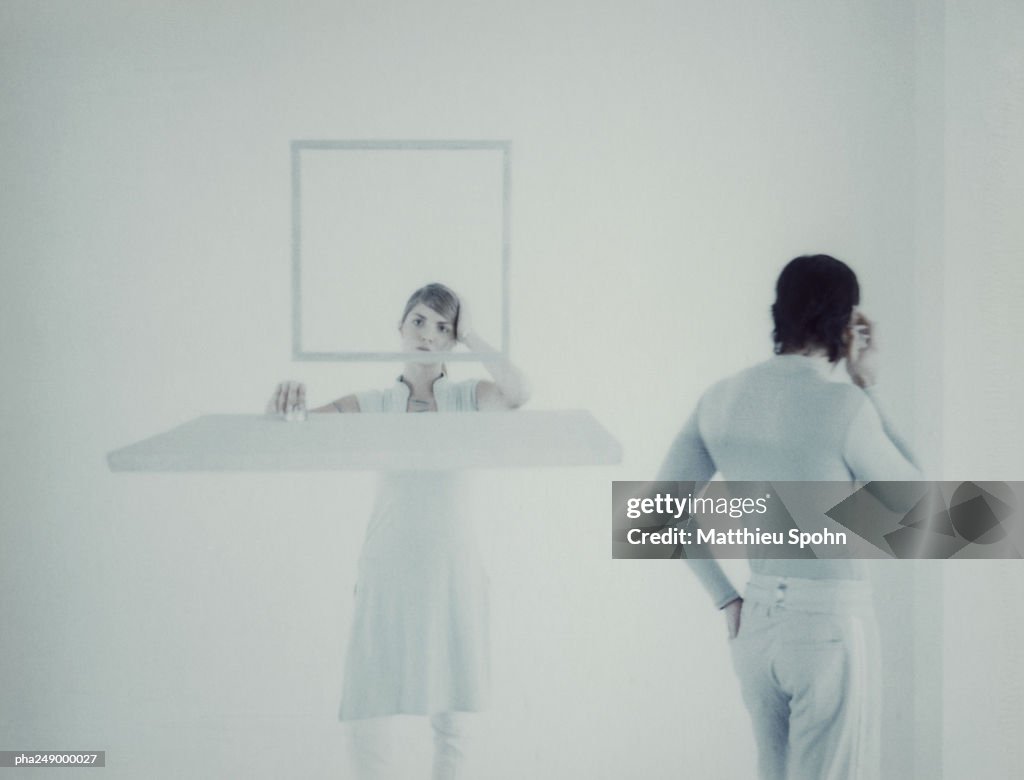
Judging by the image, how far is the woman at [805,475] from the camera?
1.56 metres

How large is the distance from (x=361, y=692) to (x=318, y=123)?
1.23m

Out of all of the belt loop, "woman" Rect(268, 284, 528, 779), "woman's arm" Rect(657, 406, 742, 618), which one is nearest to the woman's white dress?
"woman" Rect(268, 284, 528, 779)

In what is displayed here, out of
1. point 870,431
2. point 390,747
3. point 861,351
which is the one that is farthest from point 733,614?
point 390,747

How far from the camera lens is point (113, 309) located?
1.72 meters

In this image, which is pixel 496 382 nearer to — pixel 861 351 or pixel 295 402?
pixel 295 402

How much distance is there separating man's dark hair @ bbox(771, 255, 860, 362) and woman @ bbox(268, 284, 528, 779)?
1.86 feet

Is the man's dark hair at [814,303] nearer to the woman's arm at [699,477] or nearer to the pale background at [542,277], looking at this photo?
the pale background at [542,277]

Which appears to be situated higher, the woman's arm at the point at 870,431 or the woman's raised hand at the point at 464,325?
the woman's raised hand at the point at 464,325

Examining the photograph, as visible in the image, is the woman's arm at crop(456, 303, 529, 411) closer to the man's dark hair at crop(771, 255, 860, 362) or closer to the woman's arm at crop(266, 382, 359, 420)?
the woman's arm at crop(266, 382, 359, 420)

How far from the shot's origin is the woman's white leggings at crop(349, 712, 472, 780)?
1748 millimetres

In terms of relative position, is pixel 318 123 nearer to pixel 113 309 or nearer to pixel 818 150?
pixel 113 309

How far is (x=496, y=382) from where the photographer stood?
1.71 meters

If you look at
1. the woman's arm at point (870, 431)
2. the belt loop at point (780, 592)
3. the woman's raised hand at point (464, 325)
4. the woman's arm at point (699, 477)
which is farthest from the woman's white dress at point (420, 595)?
the woman's arm at point (870, 431)

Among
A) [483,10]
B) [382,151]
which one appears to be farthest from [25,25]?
[483,10]
